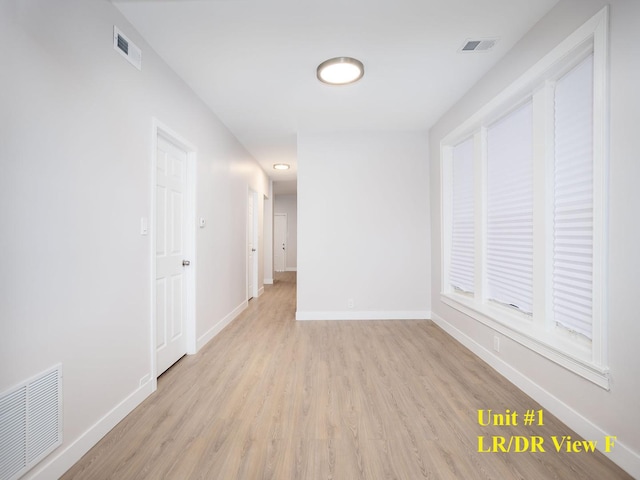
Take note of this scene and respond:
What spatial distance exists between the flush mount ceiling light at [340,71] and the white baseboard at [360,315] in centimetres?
290

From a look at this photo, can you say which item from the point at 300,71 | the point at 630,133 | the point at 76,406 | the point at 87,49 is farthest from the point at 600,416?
the point at 87,49

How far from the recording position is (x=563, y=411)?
186 centimetres

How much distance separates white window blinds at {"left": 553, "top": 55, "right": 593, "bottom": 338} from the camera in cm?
178

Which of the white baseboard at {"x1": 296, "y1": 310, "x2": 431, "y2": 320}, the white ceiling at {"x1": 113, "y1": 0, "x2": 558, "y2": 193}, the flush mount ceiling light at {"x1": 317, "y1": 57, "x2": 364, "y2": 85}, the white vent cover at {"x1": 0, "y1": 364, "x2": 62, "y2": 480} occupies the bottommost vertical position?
the white baseboard at {"x1": 296, "y1": 310, "x2": 431, "y2": 320}

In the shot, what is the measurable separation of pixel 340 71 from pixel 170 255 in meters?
2.18

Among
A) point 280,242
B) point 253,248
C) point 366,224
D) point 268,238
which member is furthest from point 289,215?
point 366,224

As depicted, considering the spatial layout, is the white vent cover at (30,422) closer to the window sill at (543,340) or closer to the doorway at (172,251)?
the doorway at (172,251)

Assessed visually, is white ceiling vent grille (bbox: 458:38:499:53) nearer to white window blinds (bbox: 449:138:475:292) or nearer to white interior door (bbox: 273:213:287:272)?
white window blinds (bbox: 449:138:475:292)

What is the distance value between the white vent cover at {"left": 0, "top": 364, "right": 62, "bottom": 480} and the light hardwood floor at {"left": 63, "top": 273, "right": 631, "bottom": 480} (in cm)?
25

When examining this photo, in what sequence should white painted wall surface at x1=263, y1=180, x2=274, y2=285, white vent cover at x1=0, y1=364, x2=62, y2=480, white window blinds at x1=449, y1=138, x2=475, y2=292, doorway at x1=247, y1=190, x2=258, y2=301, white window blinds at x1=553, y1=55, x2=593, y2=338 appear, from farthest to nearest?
white painted wall surface at x1=263, y1=180, x2=274, y2=285, doorway at x1=247, y1=190, x2=258, y2=301, white window blinds at x1=449, y1=138, x2=475, y2=292, white window blinds at x1=553, y1=55, x2=593, y2=338, white vent cover at x1=0, y1=364, x2=62, y2=480

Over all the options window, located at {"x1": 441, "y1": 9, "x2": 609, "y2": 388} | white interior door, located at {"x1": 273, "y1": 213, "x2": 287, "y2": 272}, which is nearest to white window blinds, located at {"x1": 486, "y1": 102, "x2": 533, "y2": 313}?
window, located at {"x1": 441, "y1": 9, "x2": 609, "y2": 388}

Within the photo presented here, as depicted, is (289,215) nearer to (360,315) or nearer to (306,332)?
(360,315)

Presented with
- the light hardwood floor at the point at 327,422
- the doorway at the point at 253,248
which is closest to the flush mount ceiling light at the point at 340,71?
the light hardwood floor at the point at 327,422

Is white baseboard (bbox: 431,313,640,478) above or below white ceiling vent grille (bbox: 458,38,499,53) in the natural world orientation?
below
